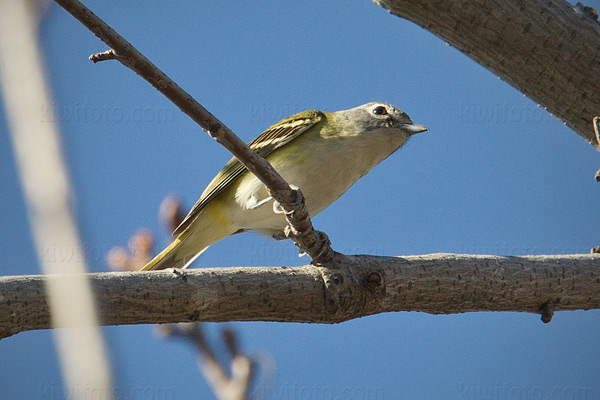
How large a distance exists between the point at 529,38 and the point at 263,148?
251 centimetres

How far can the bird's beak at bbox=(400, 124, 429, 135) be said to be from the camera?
17.2 feet

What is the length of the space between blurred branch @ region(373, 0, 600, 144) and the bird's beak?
181cm

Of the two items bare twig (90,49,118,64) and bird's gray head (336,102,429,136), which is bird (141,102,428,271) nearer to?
bird's gray head (336,102,429,136)

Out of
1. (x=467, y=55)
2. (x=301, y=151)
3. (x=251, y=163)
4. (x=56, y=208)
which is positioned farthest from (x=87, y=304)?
(x=301, y=151)

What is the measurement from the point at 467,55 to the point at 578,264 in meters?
1.27

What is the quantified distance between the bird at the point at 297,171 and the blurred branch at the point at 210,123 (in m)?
1.47

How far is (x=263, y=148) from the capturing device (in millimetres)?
5246

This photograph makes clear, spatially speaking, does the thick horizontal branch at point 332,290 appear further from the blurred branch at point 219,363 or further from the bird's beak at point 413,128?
the bird's beak at point 413,128

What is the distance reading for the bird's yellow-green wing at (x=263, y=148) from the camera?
5.11m

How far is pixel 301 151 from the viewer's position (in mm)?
4961

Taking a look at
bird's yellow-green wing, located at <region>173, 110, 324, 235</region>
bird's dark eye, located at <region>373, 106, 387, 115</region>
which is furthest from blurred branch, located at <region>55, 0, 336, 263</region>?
bird's dark eye, located at <region>373, 106, 387, 115</region>

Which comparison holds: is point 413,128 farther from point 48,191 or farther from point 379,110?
point 48,191

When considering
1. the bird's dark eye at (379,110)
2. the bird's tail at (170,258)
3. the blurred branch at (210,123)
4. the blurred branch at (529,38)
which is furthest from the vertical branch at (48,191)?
the bird's dark eye at (379,110)

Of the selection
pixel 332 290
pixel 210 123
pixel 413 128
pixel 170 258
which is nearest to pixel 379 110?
pixel 413 128
